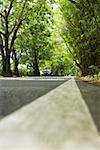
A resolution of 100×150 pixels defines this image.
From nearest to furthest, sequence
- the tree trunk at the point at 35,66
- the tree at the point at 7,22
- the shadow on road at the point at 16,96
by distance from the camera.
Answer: the shadow on road at the point at 16,96 → the tree at the point at 7,22 → the tree trunk at the point at 35,66

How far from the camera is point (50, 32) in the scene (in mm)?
38000

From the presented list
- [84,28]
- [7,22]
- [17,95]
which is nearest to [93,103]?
[17,95]

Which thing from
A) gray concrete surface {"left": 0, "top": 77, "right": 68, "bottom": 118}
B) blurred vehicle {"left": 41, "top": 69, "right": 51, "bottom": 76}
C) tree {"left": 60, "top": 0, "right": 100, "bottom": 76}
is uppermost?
tree {"left": 60, "top": 0, "right": 100, "bottom": 76}

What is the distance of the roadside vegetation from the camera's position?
22094 millimetres

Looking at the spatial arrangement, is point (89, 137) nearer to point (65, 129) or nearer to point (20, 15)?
point (65, 129)

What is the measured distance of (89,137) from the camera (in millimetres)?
2008

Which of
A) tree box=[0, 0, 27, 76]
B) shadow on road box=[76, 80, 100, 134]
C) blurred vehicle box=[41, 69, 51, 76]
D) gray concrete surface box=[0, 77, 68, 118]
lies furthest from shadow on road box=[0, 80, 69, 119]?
blurred vehicle box=[41, 69, 51, 76]

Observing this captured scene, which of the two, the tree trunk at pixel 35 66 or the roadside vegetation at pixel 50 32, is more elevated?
the roadside vegetation at pixel 50 32

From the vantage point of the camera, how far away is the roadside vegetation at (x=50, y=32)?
870 inches

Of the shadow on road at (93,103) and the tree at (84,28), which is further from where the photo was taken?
the tree at (84,28)

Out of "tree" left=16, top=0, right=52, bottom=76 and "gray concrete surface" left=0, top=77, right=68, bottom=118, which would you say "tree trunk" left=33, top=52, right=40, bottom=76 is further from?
"gray concrete surface" left=0, top=77, right=68, bottom=118

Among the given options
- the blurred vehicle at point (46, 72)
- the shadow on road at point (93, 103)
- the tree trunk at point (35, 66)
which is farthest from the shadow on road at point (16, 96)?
the blurred vehicle at point (46, 72)

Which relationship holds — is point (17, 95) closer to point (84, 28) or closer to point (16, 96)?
point (16, 96)

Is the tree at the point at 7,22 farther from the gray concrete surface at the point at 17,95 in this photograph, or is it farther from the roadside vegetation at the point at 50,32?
the gray concrete surface at the point at 17,95
